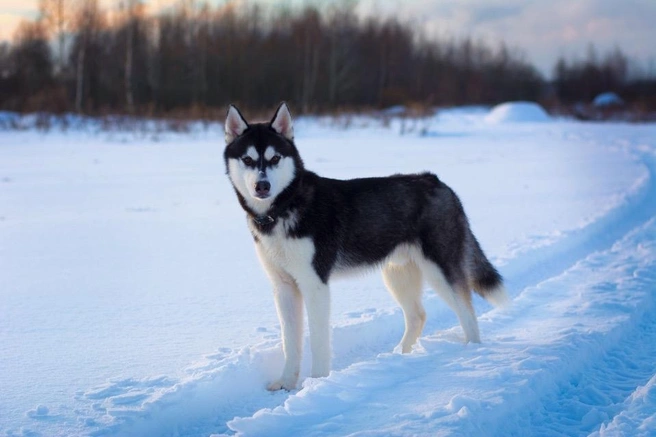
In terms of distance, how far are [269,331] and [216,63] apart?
38.5 m

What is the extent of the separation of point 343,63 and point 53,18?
18744 millimetres

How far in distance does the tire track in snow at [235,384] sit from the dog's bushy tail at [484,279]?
716 mm

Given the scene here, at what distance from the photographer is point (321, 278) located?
4.50 metres

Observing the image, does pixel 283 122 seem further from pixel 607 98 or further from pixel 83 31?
pixel 607 98

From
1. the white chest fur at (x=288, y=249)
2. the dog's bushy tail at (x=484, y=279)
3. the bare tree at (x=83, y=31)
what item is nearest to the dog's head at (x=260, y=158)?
the white chest fur at (x=288, y=249)

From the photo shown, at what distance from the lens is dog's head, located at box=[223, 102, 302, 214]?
434 cm

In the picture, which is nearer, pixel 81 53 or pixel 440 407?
pixel 440 407

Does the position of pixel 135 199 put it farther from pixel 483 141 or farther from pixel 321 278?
pixel 483 141

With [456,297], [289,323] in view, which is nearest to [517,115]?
[456,297]

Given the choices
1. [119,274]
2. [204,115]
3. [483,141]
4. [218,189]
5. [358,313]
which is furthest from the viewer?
[204,115]

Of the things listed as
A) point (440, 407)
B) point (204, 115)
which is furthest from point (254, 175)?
point (204, 115)

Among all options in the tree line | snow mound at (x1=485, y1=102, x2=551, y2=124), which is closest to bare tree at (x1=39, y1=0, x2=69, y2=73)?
the tree line

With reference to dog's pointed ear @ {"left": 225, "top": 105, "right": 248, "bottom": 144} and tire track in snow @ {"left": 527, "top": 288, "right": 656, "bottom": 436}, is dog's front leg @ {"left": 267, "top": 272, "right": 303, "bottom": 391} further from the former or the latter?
tire track in snow @ {"left": 527, "top": 288, "right": 656, "bottom": 436}

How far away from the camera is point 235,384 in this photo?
4.39 metres
